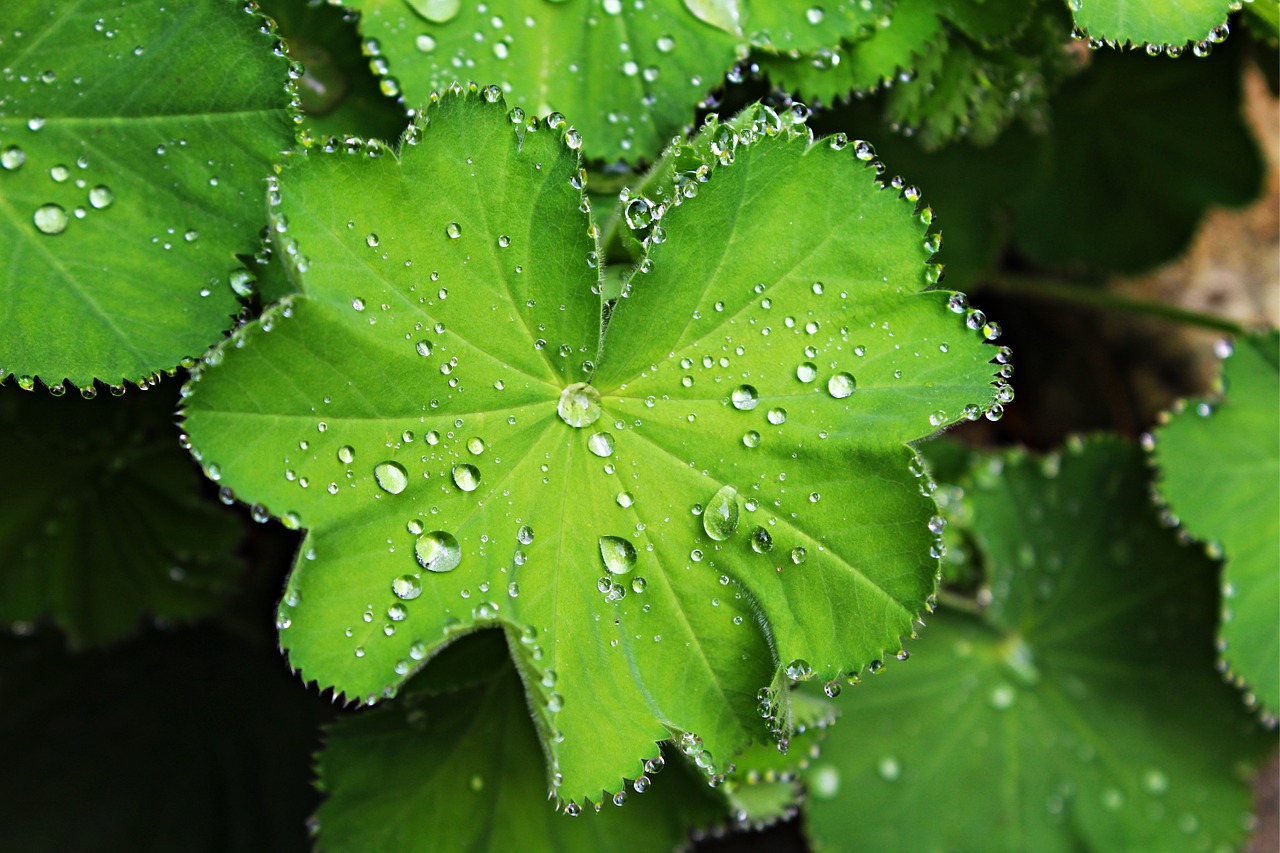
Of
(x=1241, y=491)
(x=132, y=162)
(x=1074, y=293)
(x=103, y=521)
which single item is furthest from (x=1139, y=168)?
(x=103, y=521)

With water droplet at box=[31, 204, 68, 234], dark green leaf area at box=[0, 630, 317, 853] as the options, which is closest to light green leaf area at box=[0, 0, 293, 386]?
water droplet at box=[31, 204, 68, 234]

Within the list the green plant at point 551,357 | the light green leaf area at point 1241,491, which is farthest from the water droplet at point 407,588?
the light green leaf area at point 1241,491

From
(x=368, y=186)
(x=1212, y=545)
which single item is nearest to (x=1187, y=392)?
(x=1212, y=545)

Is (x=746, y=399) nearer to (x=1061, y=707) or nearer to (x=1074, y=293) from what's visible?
(x=1061, y=707)

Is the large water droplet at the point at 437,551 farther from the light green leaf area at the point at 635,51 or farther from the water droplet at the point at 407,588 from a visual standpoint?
the light green leaf area at the point at 635,51

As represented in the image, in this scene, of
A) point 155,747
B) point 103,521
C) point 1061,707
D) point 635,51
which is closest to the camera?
point 635,51

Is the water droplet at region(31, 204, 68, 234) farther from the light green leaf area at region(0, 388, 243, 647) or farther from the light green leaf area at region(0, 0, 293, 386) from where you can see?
the light green leaf area at region(0, 388, 243, 647)

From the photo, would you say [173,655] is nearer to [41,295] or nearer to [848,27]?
[41,295]
